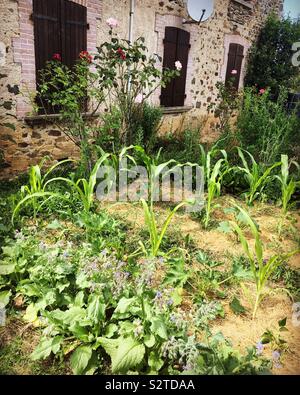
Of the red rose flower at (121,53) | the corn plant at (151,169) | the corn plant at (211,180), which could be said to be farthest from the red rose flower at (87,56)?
the corn plant at (211,180)

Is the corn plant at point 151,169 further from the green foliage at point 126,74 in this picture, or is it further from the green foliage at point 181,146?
the green foliage at point 181,146

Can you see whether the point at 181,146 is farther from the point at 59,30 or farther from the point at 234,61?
the point at 234,61

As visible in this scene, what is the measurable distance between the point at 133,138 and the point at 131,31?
1.98 metres

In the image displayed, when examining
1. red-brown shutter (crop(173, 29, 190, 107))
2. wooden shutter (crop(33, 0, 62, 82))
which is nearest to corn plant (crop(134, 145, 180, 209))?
wooden shutter (crop(33, 0, 62, 82))

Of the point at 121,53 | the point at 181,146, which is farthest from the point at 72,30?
the point at 181,146

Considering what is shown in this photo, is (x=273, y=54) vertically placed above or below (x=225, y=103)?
above

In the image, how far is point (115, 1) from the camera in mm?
5137

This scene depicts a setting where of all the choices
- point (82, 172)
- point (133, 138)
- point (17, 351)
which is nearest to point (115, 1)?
point (133, 138)

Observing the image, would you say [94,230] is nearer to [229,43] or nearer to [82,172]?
[82,172]

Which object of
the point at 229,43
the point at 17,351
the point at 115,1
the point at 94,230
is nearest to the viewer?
the point at 17,351

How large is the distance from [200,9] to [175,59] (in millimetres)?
1133

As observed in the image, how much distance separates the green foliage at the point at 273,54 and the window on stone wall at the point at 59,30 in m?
5.90

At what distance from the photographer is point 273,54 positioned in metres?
8.99

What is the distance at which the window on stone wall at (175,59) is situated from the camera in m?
6.38
